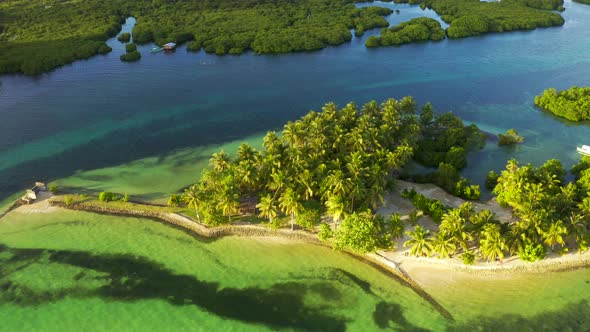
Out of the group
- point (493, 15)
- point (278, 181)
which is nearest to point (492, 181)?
point (278, 181)

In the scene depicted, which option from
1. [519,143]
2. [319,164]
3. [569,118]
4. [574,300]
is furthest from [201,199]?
[569,118]

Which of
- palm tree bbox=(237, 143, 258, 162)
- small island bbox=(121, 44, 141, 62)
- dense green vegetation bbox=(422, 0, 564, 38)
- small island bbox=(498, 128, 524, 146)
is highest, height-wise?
dense green vegetation bbox=(422, 0, 564, 38)

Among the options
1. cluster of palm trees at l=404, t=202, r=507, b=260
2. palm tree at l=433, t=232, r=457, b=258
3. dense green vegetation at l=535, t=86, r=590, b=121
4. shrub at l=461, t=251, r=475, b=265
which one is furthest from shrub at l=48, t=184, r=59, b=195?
dense green vegetation at l=535, t=86, r=590, b=121

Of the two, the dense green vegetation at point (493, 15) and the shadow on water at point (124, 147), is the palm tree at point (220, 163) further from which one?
the dense green vegetation at point (493, 15)

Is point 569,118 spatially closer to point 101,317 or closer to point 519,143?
point 519,143

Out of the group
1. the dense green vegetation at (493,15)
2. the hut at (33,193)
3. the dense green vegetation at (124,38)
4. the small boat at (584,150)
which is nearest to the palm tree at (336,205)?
the hut at (33,193)

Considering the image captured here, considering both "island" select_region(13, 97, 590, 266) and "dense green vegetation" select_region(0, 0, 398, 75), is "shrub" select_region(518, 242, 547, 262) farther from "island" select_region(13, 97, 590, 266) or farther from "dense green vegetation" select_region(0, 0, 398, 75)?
"dense green vegetation" select_region(0, 0, 398, 75)
